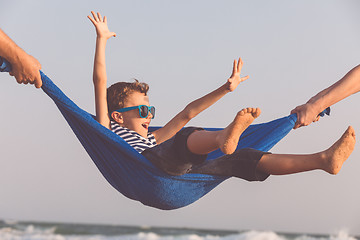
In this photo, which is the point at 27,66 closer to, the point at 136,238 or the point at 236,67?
the point at 236,67

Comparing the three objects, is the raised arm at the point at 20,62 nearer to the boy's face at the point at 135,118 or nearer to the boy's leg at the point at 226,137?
the boy's face at the point at 135,118

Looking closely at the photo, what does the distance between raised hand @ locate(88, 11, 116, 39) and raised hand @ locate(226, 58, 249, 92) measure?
794 mm

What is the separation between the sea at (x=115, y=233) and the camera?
15.1 metres

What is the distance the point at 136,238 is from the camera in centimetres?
1539

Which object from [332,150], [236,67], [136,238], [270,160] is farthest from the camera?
[136,238]

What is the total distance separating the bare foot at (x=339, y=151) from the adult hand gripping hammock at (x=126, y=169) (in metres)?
0.65

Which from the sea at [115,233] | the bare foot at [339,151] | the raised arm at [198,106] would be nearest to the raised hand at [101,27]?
the raised arm at [198,106]

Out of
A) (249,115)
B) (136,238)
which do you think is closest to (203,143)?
(249,115)

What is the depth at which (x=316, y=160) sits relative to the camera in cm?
234

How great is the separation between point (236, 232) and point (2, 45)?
585 inches

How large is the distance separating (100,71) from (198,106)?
0.75 m

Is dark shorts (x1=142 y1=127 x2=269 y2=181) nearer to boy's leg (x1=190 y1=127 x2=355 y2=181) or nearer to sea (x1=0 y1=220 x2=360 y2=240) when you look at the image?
boy's leg (x1=190 y1=127 x2=355 y2=181)

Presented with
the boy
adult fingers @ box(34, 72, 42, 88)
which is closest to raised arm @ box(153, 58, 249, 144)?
A: the boy

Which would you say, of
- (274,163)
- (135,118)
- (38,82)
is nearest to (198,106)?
(135,118)
